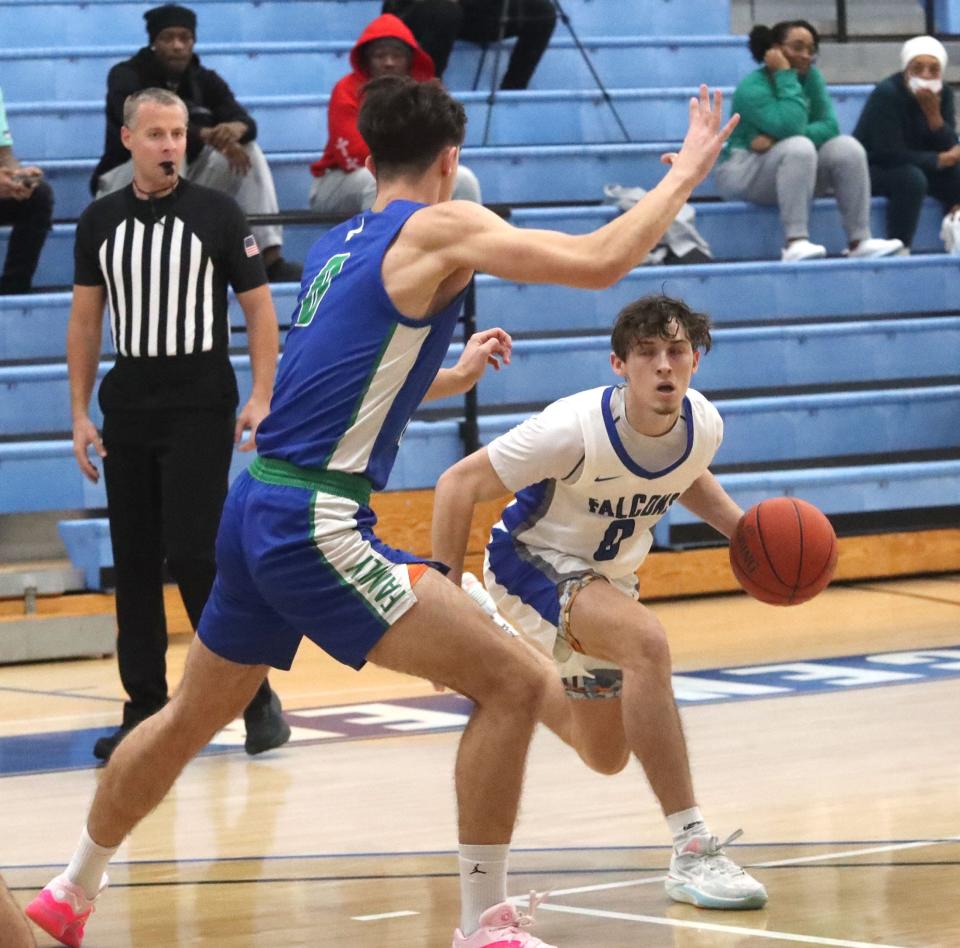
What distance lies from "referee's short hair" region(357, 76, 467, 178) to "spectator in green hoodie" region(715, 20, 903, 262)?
23.5ft

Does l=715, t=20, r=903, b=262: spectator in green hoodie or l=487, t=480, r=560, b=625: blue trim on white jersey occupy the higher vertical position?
l=715, t=20, r=903, b=262: spectator in green hoodie

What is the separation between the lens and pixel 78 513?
891 cm

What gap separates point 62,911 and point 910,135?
8.55m

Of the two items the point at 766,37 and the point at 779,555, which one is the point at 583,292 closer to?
the point at 766,37

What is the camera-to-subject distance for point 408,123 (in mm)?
3648

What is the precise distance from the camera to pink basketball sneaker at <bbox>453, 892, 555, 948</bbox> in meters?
3.55

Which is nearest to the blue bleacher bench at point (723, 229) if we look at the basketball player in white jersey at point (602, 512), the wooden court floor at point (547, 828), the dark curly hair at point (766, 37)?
the dark curly hair at point (766, 37)

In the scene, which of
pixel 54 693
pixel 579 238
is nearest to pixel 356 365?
pixel 579 238

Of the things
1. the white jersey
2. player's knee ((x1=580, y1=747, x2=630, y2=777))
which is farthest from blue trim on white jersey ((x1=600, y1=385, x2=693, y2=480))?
player's knee ((x1=580, y1=747, x2=630, y2=777))

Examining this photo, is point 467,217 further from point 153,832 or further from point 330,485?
point 153,832

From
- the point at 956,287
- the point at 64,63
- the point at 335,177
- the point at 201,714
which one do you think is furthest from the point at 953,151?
the point at 201,714

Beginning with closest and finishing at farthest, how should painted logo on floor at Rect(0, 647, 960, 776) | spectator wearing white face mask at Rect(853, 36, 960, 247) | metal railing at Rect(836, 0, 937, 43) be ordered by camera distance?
painted logo on floor at Rect(0, 647, 960, 776), spectator wearing white face mask at Rect(853, 36, 960, 247), metal railing at Rect(836, 0, 937, 43)

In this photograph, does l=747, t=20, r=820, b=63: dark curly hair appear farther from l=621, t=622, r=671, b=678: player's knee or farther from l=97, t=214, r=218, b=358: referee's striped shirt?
l=621, t=622, r=671, b=678: player's knee

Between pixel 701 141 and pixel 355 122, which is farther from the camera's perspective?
pixel 355 122
